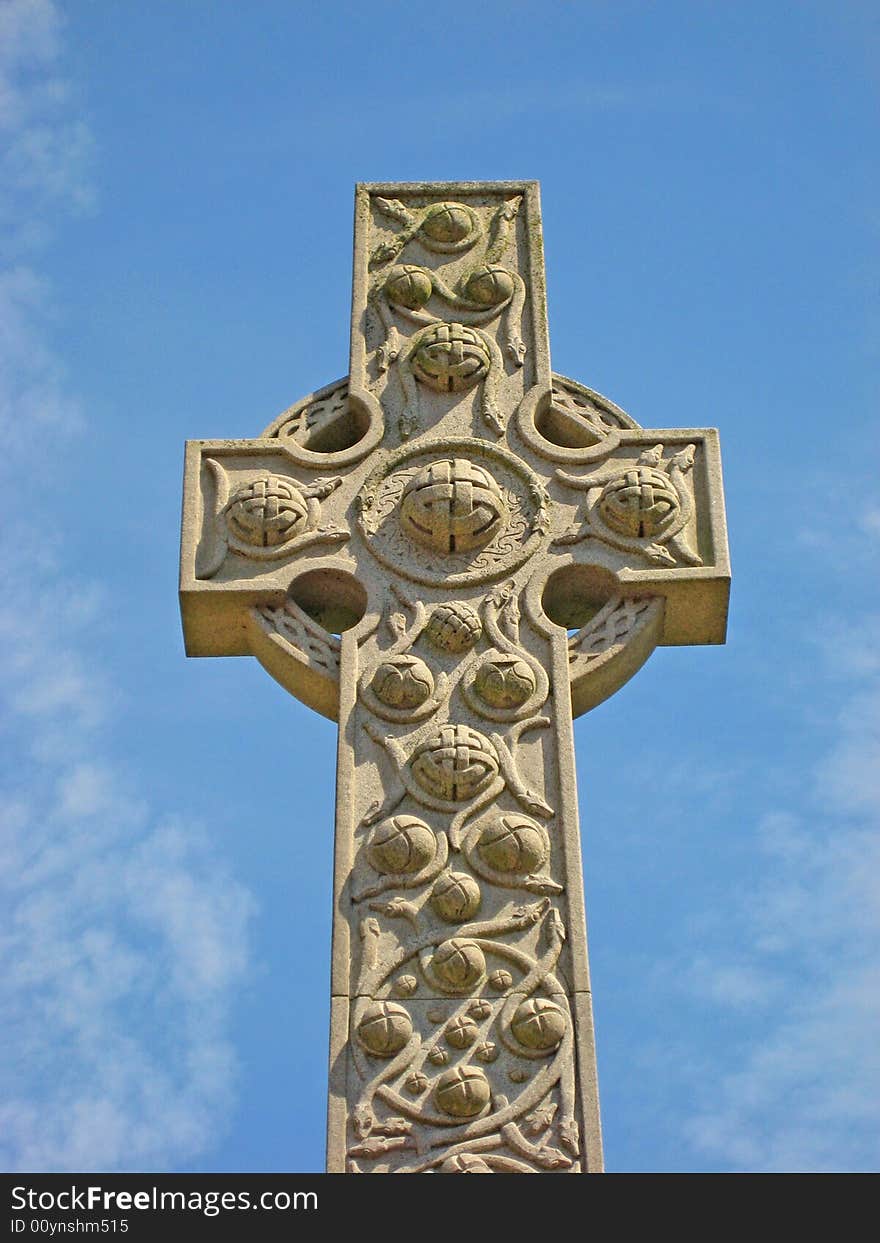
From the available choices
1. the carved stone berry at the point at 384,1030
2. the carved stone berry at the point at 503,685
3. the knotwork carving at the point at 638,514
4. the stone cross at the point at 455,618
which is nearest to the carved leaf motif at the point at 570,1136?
the stone cross at the point at 455,618

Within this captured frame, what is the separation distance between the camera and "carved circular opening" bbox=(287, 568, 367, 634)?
10031 millimetres

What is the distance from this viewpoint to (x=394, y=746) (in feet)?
30.8

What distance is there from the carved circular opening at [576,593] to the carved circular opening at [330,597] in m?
0.85

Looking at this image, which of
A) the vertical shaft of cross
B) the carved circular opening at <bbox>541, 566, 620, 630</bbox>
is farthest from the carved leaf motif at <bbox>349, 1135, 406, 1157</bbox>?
the carved circular opening at <bbox>541, 566, 620, 630</bbox>

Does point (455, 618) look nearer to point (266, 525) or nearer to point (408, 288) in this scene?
point (266, 525)

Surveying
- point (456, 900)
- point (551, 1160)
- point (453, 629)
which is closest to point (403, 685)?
point (453, 629)

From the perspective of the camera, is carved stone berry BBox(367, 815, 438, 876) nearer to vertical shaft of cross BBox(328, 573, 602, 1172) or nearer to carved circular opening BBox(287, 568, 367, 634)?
vertical shaft of cross BBox(328, 573, 602, 1172)

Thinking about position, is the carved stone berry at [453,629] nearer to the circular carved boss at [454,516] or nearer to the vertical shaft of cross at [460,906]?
the vertical shaft of cross at [460,906]

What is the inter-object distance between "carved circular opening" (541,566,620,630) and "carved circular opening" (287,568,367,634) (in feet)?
2.79

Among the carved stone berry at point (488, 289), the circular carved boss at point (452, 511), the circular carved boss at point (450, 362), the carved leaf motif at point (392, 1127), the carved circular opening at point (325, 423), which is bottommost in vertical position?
the carved leaf motif at point (392, 1127)

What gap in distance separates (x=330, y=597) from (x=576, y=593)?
1121 millimetres

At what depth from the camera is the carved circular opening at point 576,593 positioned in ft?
32.8
